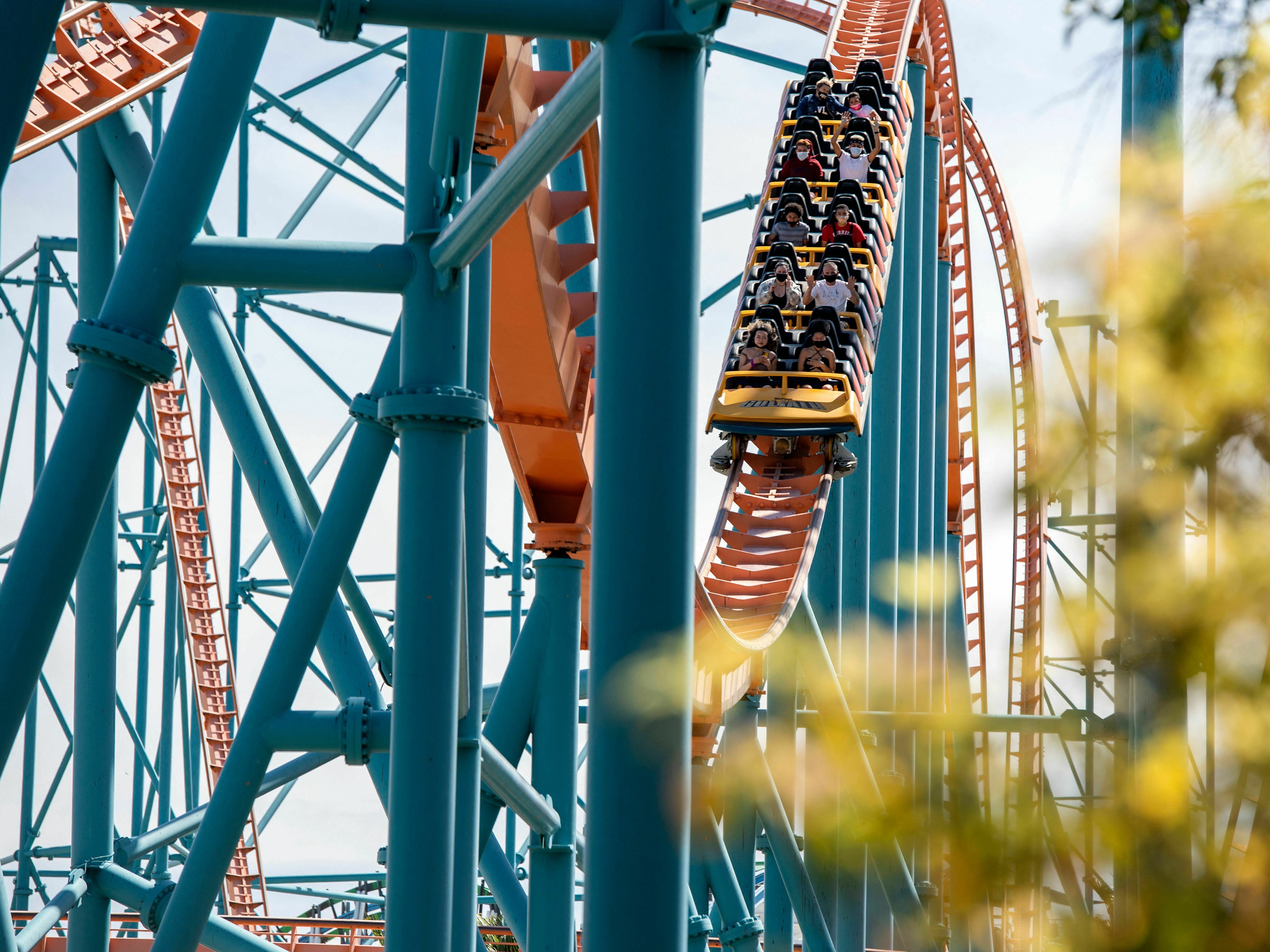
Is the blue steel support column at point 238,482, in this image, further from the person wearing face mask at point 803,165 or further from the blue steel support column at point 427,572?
the blue steel support column at point 427,572

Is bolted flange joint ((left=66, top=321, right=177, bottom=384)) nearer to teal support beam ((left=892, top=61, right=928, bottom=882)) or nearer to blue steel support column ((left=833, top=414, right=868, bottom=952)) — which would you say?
blue steel support column ((left=833, top=414, right=868, bottom=952))

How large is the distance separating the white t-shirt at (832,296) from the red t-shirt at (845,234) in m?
0.49

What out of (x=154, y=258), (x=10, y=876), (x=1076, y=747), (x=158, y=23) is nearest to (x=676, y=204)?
(x=1076, y=747)

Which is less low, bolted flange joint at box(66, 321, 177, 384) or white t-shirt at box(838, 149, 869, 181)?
white t-shirt at box(838, 149, 869, 181)

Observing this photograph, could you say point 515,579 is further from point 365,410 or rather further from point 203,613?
point 365,410

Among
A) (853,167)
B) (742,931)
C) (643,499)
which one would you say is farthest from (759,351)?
(643,499)

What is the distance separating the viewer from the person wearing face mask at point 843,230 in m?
9.36

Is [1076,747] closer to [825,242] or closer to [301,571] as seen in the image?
[301,571]

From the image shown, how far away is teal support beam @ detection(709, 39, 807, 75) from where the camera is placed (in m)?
11.5

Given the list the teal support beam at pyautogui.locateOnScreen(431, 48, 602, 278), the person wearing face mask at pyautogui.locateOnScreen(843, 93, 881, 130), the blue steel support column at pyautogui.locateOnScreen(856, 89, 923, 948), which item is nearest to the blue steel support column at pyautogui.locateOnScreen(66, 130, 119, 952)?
the teal support beam at pyautogui.locateOnScreen(431, 48, 602, 278)

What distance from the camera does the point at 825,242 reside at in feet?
31.1

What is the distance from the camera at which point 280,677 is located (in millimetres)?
3652

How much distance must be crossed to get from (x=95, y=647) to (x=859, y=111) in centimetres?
669

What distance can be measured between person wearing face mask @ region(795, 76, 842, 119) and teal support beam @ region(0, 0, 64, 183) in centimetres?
843
